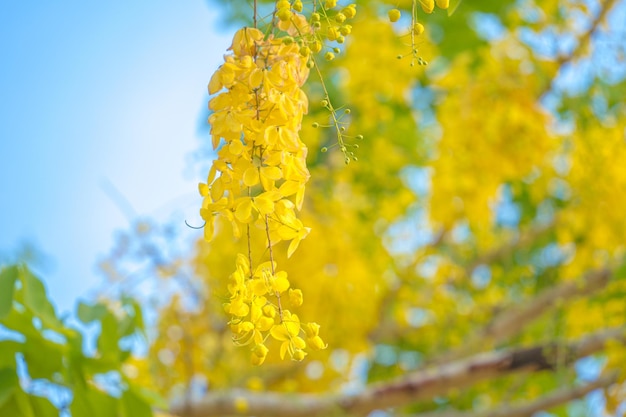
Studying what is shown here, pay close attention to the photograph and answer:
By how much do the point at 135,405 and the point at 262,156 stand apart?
2.84ft

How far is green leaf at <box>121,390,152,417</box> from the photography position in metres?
1.55

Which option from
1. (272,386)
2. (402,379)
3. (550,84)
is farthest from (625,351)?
(272,386)

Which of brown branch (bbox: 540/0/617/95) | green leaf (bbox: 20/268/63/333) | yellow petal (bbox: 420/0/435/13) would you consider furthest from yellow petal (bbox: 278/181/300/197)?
brown branch (bbox: 540/0/617/95)

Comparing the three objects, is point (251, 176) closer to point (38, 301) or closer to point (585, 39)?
point (38, 301)

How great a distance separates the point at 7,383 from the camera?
1.43m

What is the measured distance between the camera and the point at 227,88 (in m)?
0.85

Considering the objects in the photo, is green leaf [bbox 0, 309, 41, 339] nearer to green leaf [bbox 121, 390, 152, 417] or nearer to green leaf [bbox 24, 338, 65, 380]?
green leaf [bbox 24, 338, 65, 380]

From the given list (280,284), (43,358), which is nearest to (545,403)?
(43,358)

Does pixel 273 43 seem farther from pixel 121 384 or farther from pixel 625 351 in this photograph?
pixel 625 351

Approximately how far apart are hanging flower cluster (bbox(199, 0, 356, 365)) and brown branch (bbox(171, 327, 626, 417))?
1.54m

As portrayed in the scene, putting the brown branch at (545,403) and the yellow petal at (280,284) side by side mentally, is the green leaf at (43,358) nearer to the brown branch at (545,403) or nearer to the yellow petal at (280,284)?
the yellow petal at (280,284)

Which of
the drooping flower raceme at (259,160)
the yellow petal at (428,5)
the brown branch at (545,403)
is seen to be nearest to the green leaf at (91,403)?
the drooping flower raceme at (259,160)

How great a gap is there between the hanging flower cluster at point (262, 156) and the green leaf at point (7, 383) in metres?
0.73

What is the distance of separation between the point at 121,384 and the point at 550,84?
2.19 m
